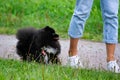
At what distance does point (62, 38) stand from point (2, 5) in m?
2.95

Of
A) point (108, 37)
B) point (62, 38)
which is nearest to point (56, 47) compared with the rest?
point (108, 37)

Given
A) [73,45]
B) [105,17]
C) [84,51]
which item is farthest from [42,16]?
[105,17]

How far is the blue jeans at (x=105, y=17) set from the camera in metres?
5.83

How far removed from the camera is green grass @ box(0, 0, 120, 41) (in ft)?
33.3

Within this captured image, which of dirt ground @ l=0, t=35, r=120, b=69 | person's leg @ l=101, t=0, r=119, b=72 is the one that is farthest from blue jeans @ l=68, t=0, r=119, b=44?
dirt ground @ l=0, t=35, r=120, b=69

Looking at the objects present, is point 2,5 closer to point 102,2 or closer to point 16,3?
point 16,3

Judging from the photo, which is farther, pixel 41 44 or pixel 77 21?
pixel 41 44

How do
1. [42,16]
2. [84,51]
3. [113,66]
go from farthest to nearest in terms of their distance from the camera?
[42,16] < [84,51] < [113,66]

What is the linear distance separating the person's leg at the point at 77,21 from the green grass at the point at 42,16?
11.0 feet

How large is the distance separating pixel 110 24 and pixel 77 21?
45cm

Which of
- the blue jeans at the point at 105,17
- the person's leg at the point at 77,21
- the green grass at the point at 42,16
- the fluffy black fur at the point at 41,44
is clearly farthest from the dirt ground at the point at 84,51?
the green grass at the point at 42,16

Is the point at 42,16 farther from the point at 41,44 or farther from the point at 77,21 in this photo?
the point at 77,21

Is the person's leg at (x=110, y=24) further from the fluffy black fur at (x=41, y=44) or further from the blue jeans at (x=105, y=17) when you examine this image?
the fluffy black fur at (x=41, y=44)

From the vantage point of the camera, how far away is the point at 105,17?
19.5 ft
